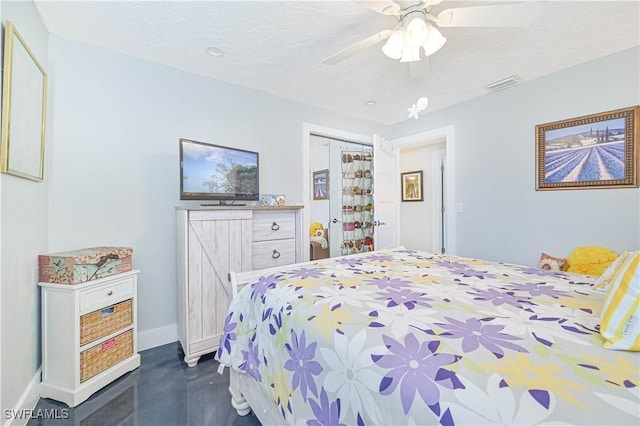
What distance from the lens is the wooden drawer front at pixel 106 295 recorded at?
167cm

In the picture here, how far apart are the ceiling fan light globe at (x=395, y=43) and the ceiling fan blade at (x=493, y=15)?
0.21 metres

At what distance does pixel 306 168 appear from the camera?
329 centimetres

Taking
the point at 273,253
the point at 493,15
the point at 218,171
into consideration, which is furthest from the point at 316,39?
the point at 273,253

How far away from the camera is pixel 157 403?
1.62m

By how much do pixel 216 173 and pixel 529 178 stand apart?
3082mm

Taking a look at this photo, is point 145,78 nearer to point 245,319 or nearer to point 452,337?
point 245,319

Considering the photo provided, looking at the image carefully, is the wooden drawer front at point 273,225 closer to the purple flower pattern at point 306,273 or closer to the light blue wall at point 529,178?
the purple flower pattern at point 306,273

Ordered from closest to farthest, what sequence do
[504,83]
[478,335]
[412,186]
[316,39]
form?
[478,335] < [316,39] < [504,83] < [412,186]

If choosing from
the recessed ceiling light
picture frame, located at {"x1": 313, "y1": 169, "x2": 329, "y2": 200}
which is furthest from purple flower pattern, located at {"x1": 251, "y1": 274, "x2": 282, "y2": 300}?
picture frame, located at {"x1": 313, "y1": 169, "x2": 329, "y2": 200}

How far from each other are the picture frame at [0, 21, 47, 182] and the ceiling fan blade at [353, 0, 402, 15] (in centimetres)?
176

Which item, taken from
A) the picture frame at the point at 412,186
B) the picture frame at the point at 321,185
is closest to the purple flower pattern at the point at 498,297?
the picture frame at the point at 321,185

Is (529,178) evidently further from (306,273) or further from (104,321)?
(104,321)

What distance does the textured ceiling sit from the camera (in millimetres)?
1719

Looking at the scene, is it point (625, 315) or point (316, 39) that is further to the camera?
point (316, 39)
